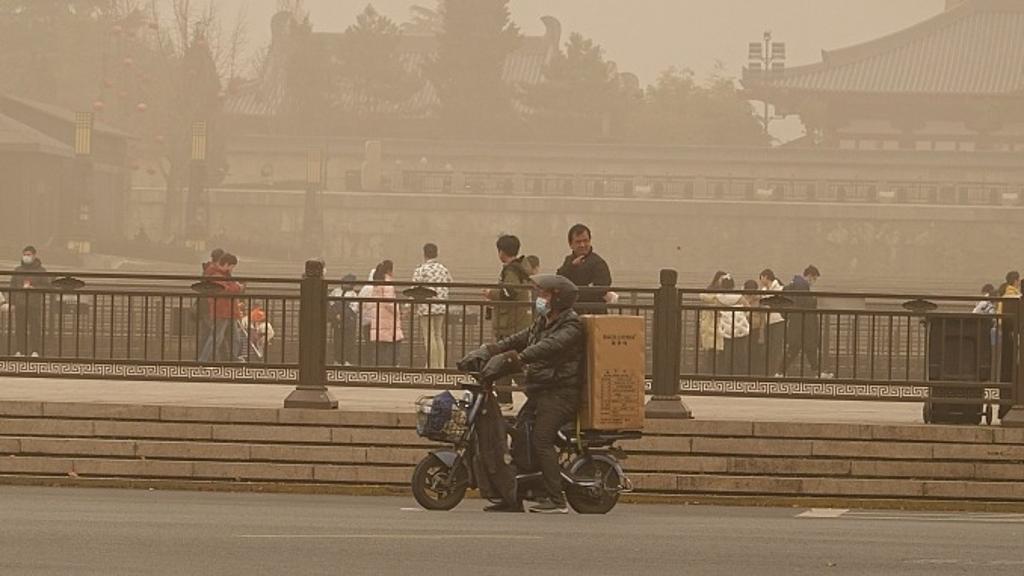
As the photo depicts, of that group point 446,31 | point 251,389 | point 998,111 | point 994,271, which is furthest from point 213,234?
point 251,389

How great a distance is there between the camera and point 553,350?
484 inches

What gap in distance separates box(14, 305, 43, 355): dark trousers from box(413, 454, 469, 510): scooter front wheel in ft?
14.7

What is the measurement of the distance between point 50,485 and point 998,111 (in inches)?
2959

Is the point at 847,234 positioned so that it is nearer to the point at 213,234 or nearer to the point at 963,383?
the point at 213,234

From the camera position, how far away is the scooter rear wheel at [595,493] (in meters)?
12.7

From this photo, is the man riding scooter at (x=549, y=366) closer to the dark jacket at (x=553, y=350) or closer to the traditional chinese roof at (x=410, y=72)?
the dark jacket at (x=553, y=350)

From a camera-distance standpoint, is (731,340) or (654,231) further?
(654,231)

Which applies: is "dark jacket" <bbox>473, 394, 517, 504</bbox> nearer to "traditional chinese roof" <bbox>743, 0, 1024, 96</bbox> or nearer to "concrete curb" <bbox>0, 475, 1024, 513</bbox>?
"concrete curb" <bbox>0, 475, 1024, 513</bbox>

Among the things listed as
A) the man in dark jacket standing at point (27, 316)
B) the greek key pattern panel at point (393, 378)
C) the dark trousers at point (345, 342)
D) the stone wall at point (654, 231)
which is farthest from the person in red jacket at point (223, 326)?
the stone wall at point (654, 231)

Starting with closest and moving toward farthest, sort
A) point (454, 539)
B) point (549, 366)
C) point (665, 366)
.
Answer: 1. point (454, 539)
2. point (549, 366)
3. point (665, 366)

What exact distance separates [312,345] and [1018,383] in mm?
4691

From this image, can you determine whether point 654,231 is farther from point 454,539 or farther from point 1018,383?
point 454,539

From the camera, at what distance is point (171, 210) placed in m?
72.4

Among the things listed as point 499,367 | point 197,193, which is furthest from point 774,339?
point 197,193
